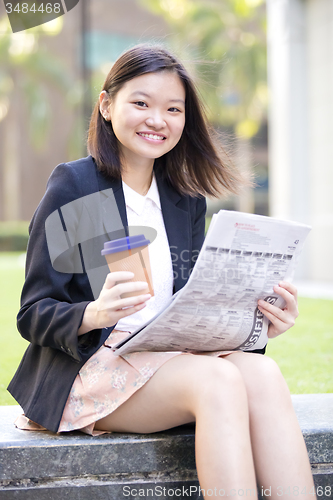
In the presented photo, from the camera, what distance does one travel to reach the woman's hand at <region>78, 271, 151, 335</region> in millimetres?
1291

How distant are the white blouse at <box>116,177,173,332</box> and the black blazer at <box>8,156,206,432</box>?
0.16 feet

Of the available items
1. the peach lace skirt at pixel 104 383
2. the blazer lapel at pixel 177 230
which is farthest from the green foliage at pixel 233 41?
the peach lace skirt at pixel 104 383

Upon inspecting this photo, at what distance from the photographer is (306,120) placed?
10.0 metres

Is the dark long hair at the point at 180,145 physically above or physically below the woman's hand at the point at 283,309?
above

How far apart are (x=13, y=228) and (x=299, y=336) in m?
17.7

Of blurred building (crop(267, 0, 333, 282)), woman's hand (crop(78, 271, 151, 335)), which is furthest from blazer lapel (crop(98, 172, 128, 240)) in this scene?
blurred building (crop(267, 0, 333, 282))

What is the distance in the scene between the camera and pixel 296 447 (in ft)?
4.57

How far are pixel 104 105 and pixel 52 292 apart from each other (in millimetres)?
675

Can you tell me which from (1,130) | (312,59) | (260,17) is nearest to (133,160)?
(312,59)

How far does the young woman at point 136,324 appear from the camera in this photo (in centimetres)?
136

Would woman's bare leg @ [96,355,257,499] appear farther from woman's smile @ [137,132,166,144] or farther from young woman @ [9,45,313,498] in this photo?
woman's smile @ [137,132,166,144]

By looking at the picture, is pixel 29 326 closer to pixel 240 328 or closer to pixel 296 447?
pixel 240 328

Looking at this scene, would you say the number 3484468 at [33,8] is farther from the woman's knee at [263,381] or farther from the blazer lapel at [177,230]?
the woman's knee at [263,381]

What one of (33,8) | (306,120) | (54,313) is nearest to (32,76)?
(306,120)
